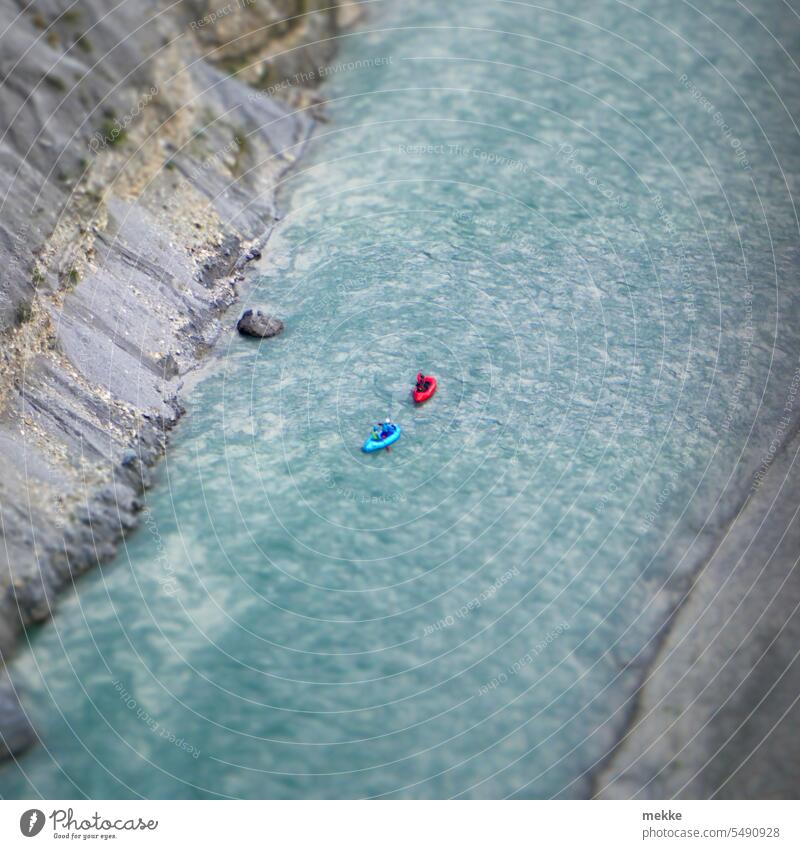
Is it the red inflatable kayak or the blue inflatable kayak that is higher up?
the blue inflatable kayak

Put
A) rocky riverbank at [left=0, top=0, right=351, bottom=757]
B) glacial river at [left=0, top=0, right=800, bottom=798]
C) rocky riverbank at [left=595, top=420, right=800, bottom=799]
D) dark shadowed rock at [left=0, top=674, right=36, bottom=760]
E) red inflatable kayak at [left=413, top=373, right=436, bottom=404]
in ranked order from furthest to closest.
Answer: red inflatable kayak at [left=413, top=373, right=436, bottom=404] → rocky riverbank at [left=0, top=0, right=351, bottom=757] → glacial river at [left=0, top=0, right=800, bottom=798] → dark shadowed rock at [left=0, top=674, right=36, bottom=760] → rocky riverbank at [left=595, top=420, right=800, bottom=799]

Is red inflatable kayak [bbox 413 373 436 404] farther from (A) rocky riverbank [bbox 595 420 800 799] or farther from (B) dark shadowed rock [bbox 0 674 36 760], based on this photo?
(B) dark shadowed rock [bbox 0 674 36 760]

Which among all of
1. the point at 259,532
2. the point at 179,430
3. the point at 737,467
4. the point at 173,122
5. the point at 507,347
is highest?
the point at 173,122

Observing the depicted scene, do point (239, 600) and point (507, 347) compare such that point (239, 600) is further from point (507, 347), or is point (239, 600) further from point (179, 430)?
point (507, 347)

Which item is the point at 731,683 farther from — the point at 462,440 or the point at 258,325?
the point at 258,325

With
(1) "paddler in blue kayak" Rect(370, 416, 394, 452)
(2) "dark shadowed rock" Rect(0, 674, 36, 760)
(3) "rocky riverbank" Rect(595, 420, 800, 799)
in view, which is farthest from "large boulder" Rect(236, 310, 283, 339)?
(3) "rocky riverbank" Rect(595, 420, 800, 799)

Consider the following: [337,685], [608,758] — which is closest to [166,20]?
[337,685]
